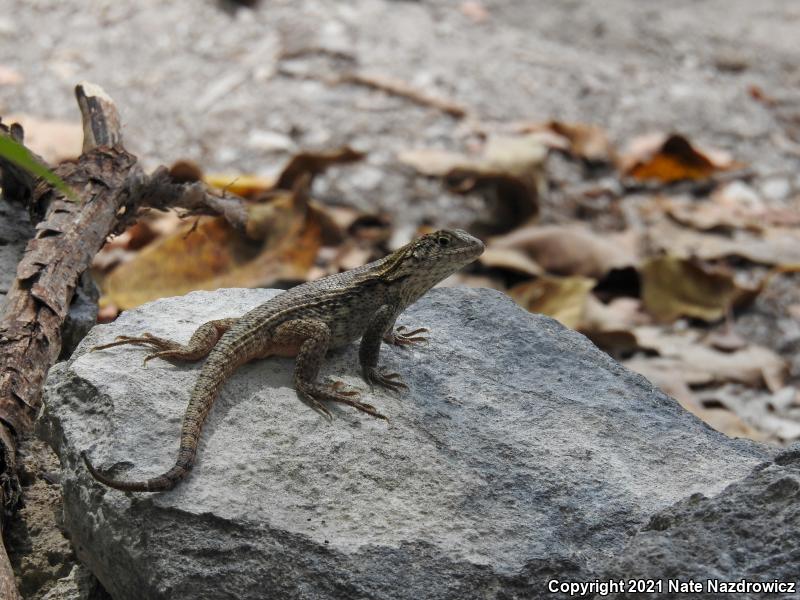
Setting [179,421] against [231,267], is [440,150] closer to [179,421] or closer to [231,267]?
[231,267]

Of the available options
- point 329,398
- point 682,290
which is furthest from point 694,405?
point 329,398

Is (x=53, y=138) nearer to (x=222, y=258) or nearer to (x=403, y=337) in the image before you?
(x=222, y=258)

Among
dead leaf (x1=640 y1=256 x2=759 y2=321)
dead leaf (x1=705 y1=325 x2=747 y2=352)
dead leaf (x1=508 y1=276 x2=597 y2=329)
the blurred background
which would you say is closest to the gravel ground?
the blurred background

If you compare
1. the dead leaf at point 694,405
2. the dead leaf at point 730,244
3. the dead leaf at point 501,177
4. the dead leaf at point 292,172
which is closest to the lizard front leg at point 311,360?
the dead leaf at point 694,405

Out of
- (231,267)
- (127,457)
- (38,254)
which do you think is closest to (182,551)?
(127,457)

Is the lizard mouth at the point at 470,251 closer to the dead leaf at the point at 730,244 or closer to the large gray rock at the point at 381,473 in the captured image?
the large gray rock at the point at 381,473

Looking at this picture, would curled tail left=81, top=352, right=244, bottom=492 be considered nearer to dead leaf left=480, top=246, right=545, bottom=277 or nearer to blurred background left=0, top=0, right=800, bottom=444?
blurred background left=0, top=0, right=800, bottom=444

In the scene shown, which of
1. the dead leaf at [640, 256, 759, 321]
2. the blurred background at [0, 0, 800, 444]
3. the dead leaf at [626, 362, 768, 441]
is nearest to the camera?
the dead leaf at [626, 362, 768, 441]

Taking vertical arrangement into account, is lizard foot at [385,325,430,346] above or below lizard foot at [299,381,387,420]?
below
